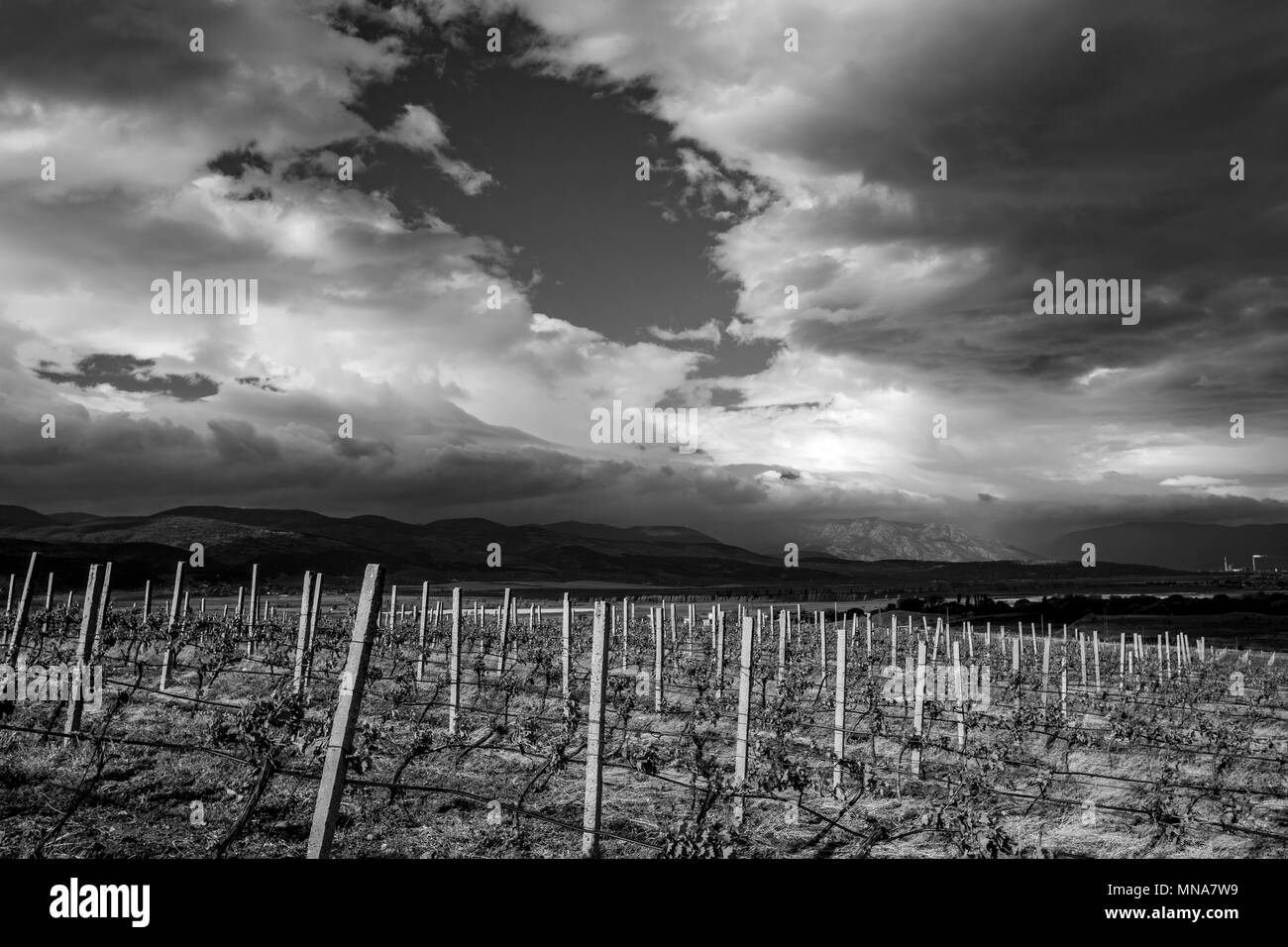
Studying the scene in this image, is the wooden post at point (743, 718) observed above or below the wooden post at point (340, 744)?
below

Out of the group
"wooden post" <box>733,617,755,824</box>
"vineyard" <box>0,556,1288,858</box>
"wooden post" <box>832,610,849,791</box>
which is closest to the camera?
"vineyard" <box>0,556,1288,858</box>

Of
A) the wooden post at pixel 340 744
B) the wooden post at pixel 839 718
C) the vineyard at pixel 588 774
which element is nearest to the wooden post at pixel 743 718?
the vineyard at pixel 588 774

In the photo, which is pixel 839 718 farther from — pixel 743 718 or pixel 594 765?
pixel 594 765

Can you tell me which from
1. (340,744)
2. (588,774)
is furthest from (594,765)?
(340,744)

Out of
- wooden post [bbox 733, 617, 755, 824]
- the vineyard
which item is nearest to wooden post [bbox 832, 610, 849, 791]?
the vineyard

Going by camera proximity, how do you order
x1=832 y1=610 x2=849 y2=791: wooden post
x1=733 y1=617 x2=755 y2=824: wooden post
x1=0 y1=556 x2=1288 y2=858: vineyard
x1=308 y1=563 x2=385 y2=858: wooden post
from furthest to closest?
x1=832 y1=610 x2=849 y2=791: wooden post → x1=733 y1=617 x2=755 y2=824: wooden post → x1=0 y1=556 x2=1288 y2=858: vineyard → x1=308 y1=563 x2=385 y2=858: wooden post

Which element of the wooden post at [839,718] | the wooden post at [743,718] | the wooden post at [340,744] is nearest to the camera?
the wooden post at [340,744]

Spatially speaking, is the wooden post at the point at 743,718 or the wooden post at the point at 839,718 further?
the wooden post at the point at 839,718

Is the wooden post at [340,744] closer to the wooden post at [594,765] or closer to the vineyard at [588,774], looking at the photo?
the vineyard at [588,774]

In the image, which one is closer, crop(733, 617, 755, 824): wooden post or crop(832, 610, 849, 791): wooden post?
crop(733, 617, 755, 824): wooden post

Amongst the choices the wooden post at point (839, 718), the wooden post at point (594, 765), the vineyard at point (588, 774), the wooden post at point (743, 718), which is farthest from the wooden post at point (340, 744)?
the wooden post at point (839, 718)

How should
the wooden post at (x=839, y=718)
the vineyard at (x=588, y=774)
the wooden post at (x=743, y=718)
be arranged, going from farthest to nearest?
the wooden post at (x=839, y=718) < the wooden post at (x=743, y=718) < the vineyard at (x=588, y=774)

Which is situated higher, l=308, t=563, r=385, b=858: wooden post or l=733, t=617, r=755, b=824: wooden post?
l=308, t=563, r=385, b=858: wooden post

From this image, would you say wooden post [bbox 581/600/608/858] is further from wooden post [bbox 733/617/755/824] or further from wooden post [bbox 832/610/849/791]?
wooden post [bbox 832/610/849/791]
